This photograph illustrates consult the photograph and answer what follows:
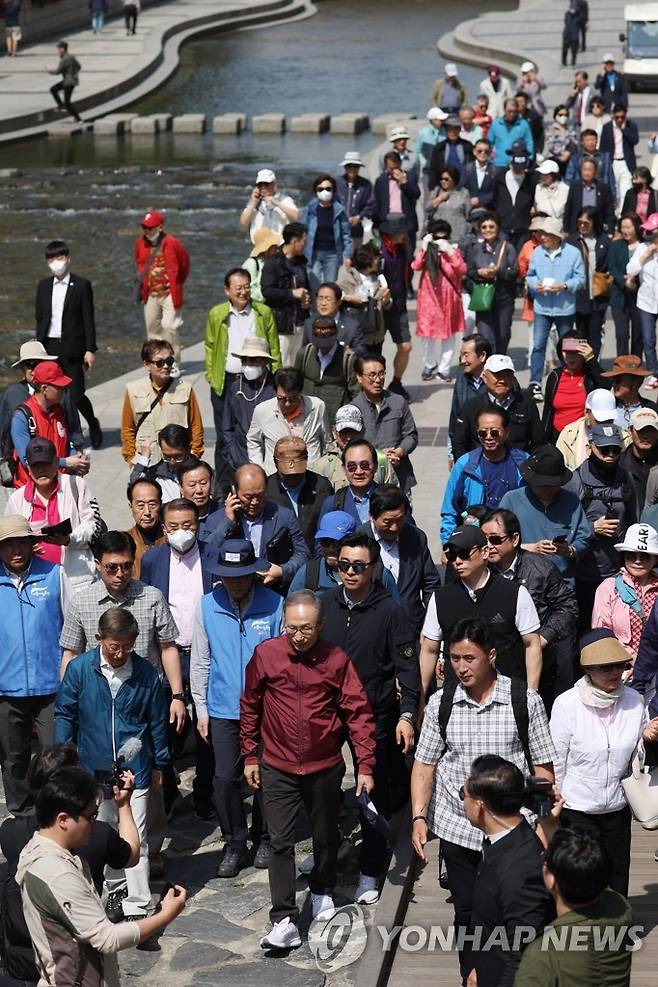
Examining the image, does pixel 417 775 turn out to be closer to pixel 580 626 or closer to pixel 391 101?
pixel 580 626

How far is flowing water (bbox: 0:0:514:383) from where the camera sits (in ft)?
82.1

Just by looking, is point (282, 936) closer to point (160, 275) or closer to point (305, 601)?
point (305, 601)

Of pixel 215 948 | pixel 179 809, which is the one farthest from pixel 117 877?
pixel 179 809

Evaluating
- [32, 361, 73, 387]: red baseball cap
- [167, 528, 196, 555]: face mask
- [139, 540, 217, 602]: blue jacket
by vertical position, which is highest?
[32, 361, 73, 387]: red baseball cap

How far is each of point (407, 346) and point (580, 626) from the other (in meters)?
6.89

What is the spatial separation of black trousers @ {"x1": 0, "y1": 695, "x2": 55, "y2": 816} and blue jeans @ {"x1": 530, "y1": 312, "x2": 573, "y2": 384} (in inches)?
288

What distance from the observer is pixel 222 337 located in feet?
45.1

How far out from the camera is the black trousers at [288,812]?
814 centimetres

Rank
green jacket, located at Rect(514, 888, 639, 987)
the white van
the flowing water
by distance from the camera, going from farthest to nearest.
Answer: the white van, the flowing water, green jacket, located at Rect(514, 888, 639, 987)

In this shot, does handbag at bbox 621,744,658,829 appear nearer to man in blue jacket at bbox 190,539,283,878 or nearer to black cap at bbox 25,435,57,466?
man in blue jacket at bbox 190,539,283,878

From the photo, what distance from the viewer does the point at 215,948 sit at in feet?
27.2

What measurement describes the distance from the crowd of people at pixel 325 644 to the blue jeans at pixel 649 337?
4.14 metres

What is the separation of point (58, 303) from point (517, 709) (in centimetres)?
849

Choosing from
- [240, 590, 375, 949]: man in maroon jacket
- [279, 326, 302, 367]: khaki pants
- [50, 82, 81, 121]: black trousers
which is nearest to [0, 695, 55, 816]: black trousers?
[240, 590, 375, 949]: man in maroon jacket
